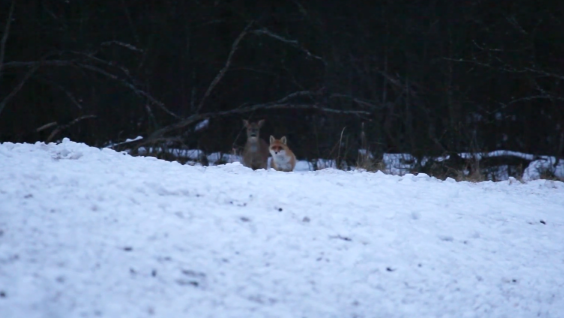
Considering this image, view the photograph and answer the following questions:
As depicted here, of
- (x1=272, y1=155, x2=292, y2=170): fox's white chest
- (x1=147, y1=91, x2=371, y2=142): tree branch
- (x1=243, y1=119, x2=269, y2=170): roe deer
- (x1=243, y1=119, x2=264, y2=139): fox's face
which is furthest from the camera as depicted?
(x1=243, y1=119, x2=264, y2=139): fox's face

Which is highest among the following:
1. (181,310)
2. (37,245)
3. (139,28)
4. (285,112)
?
(139,28)

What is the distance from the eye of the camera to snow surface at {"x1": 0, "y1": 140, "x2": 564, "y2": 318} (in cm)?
367

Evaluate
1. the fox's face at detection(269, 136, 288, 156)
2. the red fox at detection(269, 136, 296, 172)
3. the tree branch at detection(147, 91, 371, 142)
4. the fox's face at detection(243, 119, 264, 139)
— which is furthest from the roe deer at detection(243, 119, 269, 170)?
the red fox at detection(269, 136, 296, 172)

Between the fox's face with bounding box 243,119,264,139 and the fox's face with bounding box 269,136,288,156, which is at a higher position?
the fox's face with bounding box 243,119,264,139

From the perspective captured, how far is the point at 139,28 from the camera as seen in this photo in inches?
666

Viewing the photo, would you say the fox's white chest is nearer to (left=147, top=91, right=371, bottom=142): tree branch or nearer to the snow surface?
(left=147, top=91, right=371, bottom=142): tree branch

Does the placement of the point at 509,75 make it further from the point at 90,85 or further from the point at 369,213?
the point at 369,213

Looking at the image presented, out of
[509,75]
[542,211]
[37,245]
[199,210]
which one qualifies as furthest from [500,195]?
[509,75]

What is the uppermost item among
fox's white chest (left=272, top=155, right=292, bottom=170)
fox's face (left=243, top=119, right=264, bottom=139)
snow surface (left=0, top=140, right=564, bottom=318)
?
fox's face (left=243, top=119, right=264, bottom=139)

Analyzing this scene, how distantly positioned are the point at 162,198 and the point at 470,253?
239 centimetres

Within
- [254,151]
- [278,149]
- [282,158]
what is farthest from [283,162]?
[254,151]

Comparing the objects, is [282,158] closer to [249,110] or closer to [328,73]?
[249,110]

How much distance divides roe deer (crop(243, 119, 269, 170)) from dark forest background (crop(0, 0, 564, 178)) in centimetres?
87

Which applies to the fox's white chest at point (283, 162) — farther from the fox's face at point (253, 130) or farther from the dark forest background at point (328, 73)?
the dark forest background at point (328, 73)
